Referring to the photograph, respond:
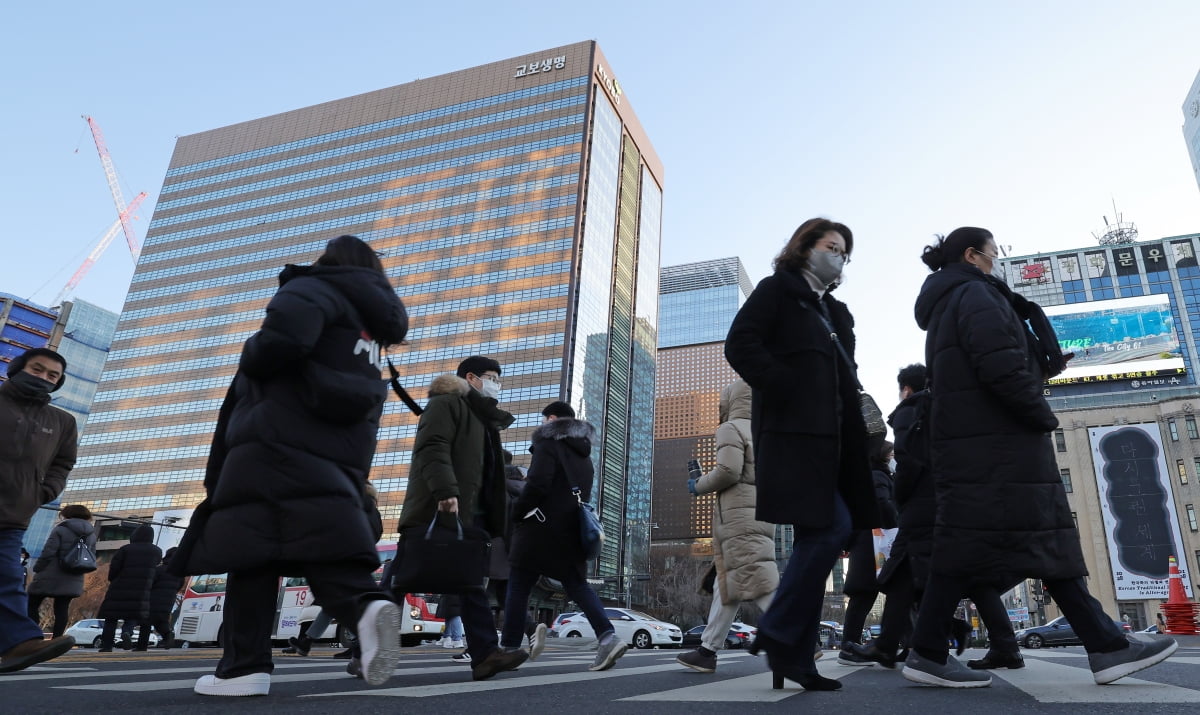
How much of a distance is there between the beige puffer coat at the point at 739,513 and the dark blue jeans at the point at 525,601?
871 mm

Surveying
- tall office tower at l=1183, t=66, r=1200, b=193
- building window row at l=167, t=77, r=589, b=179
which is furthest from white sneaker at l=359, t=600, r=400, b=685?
tall office tower at l=1183, t=66, r=1200, b=193

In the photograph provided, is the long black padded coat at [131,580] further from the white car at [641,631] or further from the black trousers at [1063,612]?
the white car at [641,631]

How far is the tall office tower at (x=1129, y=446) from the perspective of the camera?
56.6 meters

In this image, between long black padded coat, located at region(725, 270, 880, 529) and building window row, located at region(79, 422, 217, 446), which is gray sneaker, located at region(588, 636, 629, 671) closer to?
long black padded coat, located at region(725, 270, 880, 529)

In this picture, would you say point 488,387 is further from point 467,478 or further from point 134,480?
point 134,480

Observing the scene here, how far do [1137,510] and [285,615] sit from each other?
6476 cm

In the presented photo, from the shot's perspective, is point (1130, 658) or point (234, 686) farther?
point (1130, 658)

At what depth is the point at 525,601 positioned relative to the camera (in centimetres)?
490

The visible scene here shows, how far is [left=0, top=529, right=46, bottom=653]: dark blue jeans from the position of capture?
3.80 meters

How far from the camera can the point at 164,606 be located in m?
12.3

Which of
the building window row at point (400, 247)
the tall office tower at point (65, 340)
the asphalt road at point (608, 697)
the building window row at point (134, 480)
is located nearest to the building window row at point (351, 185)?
the building window row at point (400, 247)

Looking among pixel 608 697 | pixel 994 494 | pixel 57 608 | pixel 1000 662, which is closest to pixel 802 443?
pixel 994 494

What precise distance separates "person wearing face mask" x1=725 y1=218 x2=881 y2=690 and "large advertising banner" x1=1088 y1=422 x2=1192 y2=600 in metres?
65.9

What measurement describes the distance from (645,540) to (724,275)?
105 metres
